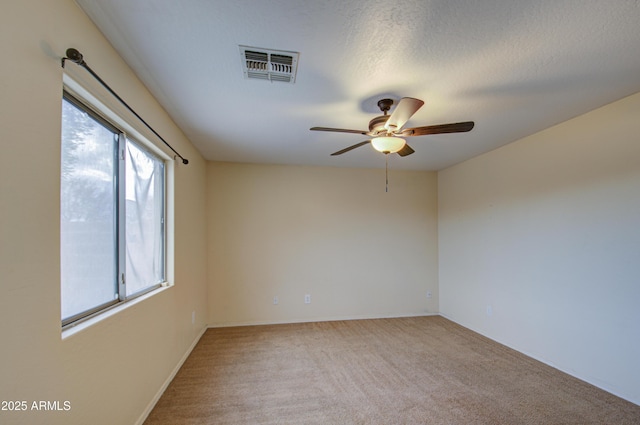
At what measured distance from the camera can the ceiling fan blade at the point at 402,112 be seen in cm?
161

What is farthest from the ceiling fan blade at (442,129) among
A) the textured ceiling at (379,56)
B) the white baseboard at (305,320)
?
the white baseboard at (305,320)

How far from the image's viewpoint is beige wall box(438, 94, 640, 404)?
6.98 feet

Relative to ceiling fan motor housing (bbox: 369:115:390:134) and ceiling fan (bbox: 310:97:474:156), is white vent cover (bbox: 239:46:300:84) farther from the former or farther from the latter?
ceiling fan motor housing (bbox: 369:115:390:134)

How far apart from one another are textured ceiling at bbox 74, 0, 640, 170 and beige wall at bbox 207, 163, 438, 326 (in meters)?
1.54

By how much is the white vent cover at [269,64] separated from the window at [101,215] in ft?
2.88

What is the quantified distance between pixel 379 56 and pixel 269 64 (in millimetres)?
654

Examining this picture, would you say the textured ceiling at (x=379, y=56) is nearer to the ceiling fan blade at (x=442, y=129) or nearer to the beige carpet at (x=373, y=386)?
the ceiling fan blade at (x=442, y=129)

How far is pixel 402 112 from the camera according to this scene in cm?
174

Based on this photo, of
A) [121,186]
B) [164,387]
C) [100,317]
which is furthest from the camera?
[164,387]

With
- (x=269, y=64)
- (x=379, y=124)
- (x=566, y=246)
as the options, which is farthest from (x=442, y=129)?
(x=566, y=246)

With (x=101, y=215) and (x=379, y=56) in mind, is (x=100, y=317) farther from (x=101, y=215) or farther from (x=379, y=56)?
(x=379, y=56)

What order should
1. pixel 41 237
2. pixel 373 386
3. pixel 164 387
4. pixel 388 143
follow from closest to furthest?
1. pixel 41 237
2. pixel 388 143
3. pixel 164 387
4. pixel 373 386

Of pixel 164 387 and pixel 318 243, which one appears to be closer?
pixel 164 387

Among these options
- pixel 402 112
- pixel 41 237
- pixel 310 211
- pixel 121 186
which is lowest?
pixel 41 237
